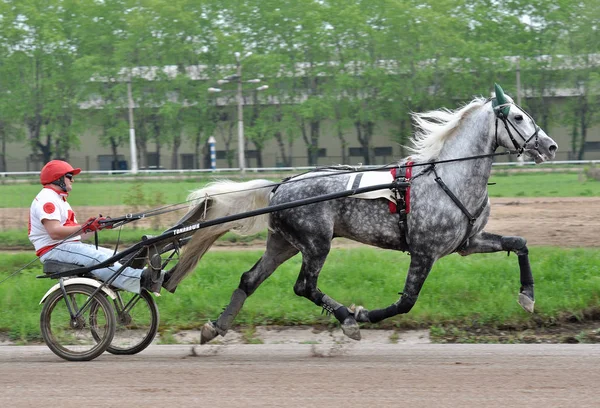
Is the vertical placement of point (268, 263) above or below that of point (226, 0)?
below

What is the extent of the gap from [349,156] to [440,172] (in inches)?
1521

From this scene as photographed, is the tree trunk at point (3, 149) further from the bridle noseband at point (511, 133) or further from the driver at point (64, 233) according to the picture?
the bridle noseband at point (511, 133)

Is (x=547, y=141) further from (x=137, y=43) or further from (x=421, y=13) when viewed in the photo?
(x=137, y=43)

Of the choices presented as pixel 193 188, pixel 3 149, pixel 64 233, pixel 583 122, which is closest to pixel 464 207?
pixel 64 233

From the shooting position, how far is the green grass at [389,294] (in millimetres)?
7555

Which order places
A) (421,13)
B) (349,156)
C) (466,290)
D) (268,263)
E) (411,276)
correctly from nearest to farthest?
(411,276) → (268,263) → (466,290) → (421,13) → (349,156)

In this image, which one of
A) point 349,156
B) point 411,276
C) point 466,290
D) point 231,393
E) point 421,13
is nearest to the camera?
point 231,393

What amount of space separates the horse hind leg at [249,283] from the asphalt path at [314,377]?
0.61 ft

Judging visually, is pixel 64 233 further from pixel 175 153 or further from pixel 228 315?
pixel 175 153

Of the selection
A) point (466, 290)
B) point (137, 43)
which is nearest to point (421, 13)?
point (137, 43)

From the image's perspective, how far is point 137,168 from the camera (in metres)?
45.6

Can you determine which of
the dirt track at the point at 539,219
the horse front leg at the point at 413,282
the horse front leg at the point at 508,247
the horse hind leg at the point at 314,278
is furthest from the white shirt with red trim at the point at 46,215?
the dirt track at the point at 539,219

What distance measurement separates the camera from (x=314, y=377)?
18.6ft

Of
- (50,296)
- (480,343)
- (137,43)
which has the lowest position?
(480,343)
